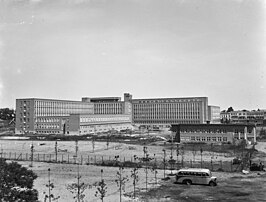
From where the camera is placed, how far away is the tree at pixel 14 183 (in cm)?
1398

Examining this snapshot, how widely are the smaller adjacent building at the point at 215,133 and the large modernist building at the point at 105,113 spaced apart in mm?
39884

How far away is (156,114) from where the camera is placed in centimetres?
15575

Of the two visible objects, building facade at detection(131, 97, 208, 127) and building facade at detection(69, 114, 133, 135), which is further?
building facade at detection(131, 97, 208, 127)

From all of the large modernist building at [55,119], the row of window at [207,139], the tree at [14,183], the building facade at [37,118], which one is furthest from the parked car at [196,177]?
the building facade at [37,118]

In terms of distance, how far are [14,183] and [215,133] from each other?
6221 cm

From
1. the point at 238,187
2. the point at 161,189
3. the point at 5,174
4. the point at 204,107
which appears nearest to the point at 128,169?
the point at 161,189

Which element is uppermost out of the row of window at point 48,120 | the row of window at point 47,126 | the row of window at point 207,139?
the row of window at point 48,120

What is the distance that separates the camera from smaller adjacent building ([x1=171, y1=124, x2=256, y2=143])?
7075 centimetres

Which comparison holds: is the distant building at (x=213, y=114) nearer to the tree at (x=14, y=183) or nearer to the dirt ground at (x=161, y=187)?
the dirt ground at (x=161, y=187)

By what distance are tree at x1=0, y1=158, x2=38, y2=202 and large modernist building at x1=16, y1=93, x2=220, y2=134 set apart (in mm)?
85630

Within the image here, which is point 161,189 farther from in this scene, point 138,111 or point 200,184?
point 138,111

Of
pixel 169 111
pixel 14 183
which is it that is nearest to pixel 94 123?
pixel 169 111

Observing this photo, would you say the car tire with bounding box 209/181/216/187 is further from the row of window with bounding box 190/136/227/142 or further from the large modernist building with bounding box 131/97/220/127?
the large modernist building with bounding box 131/97/220/127

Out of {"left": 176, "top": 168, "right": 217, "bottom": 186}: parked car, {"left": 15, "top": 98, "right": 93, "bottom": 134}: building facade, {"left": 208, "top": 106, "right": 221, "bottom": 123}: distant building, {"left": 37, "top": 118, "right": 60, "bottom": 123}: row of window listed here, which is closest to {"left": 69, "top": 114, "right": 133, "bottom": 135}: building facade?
{"left": 15, "top": 98, "right": 93, "bottom": 134}: building facade
